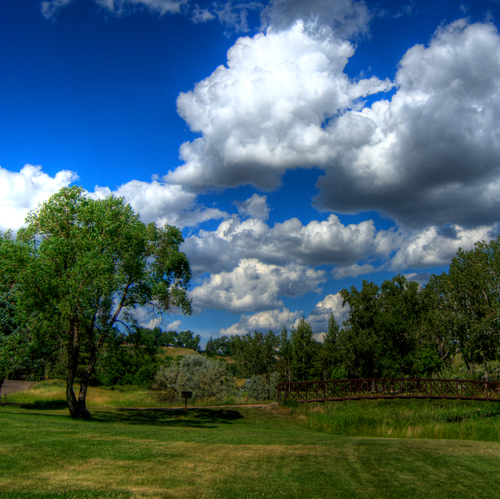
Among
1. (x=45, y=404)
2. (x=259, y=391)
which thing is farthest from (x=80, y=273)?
(x=259, y=391)

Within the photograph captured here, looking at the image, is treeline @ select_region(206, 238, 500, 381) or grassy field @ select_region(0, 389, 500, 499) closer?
grassy field @ select_region(0, 389, 500, 499)

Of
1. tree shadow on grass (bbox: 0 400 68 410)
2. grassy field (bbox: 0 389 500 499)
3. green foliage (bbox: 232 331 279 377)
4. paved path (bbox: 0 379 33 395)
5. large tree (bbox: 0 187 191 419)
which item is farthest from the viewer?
green foliage (bbox: 232 331 279 377)

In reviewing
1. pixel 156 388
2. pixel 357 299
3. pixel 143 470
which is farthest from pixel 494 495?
pixel 357 299

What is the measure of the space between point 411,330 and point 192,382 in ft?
118

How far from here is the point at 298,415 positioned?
90.1 ft

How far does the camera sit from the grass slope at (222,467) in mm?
8875

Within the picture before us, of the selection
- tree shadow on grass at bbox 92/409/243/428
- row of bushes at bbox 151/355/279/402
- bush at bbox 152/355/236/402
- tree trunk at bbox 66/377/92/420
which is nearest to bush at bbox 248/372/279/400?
row of bushes at bbox 151/355/279/402

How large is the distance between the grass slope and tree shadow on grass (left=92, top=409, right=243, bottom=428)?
642 cm

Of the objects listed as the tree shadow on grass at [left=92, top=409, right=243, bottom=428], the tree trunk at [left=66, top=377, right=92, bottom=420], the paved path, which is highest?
the tree trunk at [left=66, top=377, right=92, bottom=420]

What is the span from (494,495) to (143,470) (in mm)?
8312

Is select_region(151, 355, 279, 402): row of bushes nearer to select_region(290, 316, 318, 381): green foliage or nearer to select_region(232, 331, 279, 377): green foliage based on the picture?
select_region(290, 316, 318, 381): green foliage

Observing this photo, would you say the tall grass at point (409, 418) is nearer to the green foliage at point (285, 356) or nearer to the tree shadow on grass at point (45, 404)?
the tree shadow on grass at point (45, 404)

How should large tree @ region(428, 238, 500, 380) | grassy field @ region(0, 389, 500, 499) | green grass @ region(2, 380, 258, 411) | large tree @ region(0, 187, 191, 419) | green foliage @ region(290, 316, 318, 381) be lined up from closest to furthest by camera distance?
grassy field @ region(0, 389, 500, 499)
large tree @ region(0, 187, 191, 419)
green grass @ region(2, 380, 258, 411)
large tree @ region(428, 238, 500, 380)
green foliage @ region(290, 316, 318, 381)

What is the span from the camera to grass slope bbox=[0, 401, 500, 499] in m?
8.88
